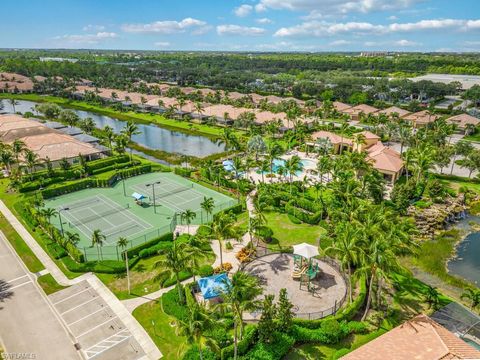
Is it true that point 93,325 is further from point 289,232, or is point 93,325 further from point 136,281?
point 289,232

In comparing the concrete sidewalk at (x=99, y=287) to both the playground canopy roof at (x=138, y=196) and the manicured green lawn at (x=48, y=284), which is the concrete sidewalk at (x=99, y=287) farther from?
the playground canopy roof at (x=138, y=196)

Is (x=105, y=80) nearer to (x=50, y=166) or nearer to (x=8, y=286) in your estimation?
(x=50, y=166)

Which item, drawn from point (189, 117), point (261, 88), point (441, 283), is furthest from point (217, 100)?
point (441, 283)

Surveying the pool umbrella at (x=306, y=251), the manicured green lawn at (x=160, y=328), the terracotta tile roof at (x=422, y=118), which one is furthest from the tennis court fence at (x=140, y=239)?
the terracotta tile roof at (x=422, y=118)

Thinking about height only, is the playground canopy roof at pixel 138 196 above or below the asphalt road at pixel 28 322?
above

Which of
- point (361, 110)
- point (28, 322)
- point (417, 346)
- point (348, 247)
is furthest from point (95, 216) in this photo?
point (361, 110)

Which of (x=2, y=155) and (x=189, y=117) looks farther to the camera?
(x=189, y=117)
